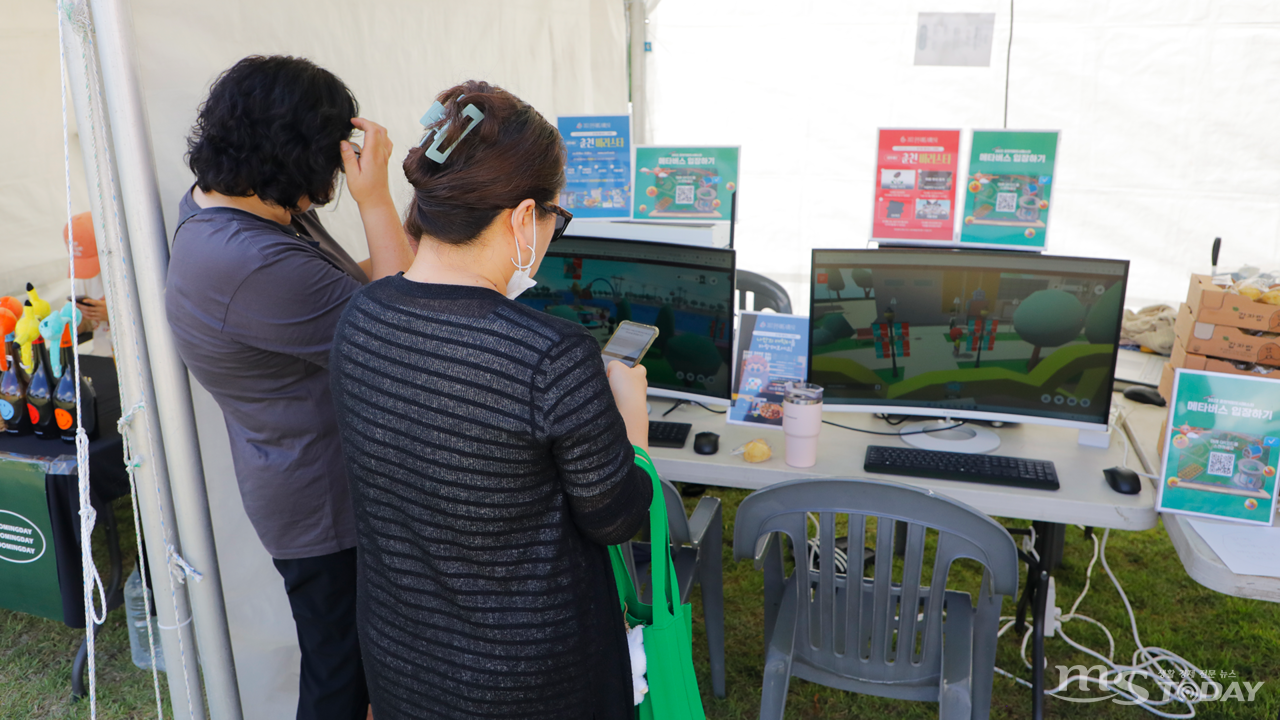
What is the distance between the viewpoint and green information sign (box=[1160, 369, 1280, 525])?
1.59 meters

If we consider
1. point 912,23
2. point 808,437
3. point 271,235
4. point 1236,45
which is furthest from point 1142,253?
point 271,235

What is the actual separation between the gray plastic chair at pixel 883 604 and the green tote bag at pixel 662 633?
0.37m

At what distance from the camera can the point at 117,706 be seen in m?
2.26

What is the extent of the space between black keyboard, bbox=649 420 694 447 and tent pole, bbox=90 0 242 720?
0.99m

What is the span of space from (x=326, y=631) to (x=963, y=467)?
1337mm

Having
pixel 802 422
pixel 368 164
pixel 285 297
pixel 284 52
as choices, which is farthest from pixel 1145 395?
pixel 284 52

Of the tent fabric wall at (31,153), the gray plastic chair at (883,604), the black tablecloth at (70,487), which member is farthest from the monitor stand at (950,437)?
the tent fabric wall at (31,153)

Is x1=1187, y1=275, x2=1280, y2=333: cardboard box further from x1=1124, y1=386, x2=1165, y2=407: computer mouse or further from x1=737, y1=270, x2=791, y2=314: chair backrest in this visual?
x1=737, y1=270, x2=791, y2=314: chair backrest

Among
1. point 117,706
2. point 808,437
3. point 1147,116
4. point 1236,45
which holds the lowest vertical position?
point 117,706

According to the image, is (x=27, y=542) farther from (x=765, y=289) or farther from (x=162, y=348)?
(x=765, y=289)

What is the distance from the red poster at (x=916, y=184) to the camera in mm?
2100

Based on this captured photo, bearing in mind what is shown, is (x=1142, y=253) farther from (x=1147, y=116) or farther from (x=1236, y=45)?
(x=1236, y=45)

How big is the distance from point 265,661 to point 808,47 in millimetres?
3401

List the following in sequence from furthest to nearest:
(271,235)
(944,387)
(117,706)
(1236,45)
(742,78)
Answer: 1. (742,78)
2. (1236,45)
3. (117,706)
4. (944,387)
5. (271,235)
